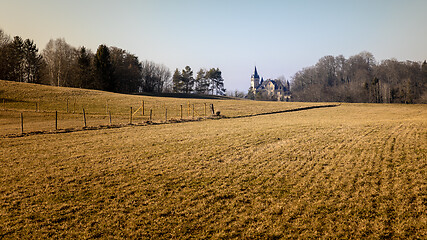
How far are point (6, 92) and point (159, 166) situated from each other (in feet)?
158

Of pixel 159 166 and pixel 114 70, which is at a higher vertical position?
pixel 114 70

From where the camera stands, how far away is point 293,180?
27.7ft

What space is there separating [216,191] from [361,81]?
4065 inches

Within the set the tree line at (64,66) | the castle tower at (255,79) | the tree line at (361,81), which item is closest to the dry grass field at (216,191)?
the tree line at (64,66)

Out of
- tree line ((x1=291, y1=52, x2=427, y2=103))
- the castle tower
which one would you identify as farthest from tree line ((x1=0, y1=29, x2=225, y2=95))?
the castle tower

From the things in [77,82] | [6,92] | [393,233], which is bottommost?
[393,233]

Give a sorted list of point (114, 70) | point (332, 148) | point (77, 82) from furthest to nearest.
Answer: point (114, 70) < point (77, 82) < point (332, 148)

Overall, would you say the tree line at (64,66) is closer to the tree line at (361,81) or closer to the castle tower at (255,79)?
the tree line at (361,81)

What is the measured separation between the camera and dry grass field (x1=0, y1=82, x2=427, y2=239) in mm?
5480

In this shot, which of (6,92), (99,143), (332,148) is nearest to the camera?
(332,148)

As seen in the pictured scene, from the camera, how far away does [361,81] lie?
9200cm

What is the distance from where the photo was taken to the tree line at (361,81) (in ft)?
253

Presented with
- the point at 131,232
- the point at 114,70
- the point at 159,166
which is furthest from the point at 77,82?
the point at 131,232

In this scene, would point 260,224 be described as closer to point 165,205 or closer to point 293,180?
point 165,205
